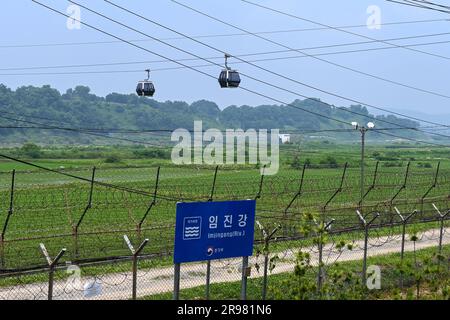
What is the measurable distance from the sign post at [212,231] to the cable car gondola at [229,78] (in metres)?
10.8

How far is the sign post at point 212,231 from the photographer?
1073cm

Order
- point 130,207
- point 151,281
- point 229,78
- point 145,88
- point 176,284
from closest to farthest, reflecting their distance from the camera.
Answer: point 176,284
point 151,281
point 229,78
point 145,88
point 130,207

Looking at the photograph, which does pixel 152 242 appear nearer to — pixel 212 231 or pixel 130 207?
pixel 130 207

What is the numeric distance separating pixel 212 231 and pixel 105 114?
132025 mm

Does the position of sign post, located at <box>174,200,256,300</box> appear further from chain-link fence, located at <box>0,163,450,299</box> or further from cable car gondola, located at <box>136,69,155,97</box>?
cable car gondola, located at <box>136,69,155,97</box>

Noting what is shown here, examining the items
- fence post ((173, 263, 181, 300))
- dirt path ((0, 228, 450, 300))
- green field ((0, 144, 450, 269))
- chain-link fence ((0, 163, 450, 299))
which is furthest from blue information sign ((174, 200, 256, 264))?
green field ((0, 144, 450, 269))

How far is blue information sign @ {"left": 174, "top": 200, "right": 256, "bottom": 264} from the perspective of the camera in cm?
1075

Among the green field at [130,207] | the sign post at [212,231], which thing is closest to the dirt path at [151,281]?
the green field at [130,207]

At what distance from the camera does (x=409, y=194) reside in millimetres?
46094

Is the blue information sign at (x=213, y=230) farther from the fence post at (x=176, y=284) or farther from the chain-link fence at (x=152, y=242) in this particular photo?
the chain-link fence at (x=152, y=242)

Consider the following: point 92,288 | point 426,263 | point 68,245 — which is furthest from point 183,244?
point 68,245

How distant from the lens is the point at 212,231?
36.6 feet

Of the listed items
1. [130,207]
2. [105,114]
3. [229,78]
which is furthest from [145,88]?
[105,114]

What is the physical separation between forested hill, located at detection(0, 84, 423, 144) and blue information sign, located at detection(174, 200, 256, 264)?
89619 mm
